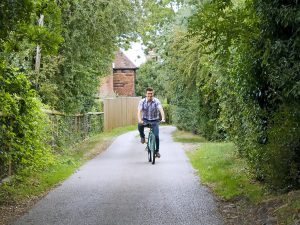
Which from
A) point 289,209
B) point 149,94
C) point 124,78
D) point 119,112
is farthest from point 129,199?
point 124,78

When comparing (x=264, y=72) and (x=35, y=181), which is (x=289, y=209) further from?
(x=35, y=181)

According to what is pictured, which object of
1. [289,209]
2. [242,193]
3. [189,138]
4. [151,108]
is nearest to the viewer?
[289,209]

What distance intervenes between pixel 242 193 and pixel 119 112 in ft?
102

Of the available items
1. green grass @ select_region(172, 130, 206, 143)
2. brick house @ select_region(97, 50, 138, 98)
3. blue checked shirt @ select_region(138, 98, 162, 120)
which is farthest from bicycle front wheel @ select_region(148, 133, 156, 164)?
brick house @ select_region(97, 50, 138, 98)

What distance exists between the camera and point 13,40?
8.17 metres

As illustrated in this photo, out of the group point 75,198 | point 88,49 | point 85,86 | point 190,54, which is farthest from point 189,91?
point 75,198

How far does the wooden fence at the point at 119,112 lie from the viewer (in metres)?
34.6

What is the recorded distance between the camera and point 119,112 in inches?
1545

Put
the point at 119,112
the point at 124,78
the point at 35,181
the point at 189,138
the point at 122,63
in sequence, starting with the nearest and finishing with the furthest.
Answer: the point at 35,181 < the point at 189,138 < the point at 119,112 < the point at 124,78 < the point at 122,63

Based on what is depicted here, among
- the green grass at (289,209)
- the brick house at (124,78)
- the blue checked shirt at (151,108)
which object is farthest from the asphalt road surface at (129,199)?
the brick house at (124,78)

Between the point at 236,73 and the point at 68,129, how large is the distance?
428 inches

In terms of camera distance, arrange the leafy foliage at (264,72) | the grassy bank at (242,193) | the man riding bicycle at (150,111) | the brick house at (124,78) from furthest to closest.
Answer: the brick house at (124,78), the man riding bicycle at (150,111), the leafy foliage at (264,72), the grassy bank at (242,193)

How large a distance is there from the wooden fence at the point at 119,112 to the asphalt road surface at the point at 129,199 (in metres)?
21.5

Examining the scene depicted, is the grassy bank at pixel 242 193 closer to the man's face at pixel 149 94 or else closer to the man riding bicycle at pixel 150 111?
the man riding bicycle at pixel 150 111
